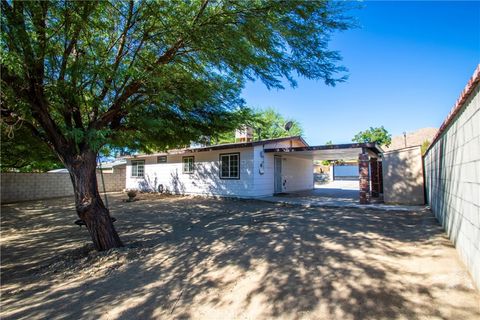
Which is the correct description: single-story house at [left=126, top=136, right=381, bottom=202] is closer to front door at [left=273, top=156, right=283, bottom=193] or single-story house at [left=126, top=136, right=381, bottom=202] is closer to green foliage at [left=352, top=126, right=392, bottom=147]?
front door at [left=273, top=156, right=283, bottom=193]

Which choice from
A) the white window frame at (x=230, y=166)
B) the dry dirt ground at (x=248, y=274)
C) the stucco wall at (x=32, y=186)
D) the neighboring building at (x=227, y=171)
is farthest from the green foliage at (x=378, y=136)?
the stucco wall at (x=32, y=186)

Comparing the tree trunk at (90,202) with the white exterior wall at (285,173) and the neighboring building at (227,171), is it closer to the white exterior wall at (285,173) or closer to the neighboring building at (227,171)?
the neighboring building at (227,171)

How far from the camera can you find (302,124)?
35.5 metres

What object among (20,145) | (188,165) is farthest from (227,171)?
(20,145)

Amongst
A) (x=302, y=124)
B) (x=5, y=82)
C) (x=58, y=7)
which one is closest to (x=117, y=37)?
(x=58, y=7)

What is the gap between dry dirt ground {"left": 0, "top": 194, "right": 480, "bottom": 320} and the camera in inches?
99.5

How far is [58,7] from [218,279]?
14.5 feet

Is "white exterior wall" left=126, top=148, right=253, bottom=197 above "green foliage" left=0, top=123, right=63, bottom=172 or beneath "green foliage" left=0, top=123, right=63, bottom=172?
beneath

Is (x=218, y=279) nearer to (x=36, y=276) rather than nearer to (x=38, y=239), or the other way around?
(x=36, y=276)

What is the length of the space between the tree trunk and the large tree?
0.02m

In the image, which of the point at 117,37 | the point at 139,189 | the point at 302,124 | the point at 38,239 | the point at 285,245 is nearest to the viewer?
the point at 285,245

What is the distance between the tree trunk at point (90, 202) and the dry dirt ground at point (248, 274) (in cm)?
30

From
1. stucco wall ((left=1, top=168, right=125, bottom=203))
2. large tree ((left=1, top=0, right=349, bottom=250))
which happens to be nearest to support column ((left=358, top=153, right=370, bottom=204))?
large tree ((left=1, top=0, right=349, bottom=250))

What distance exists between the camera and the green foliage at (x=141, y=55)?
11.7 feet
